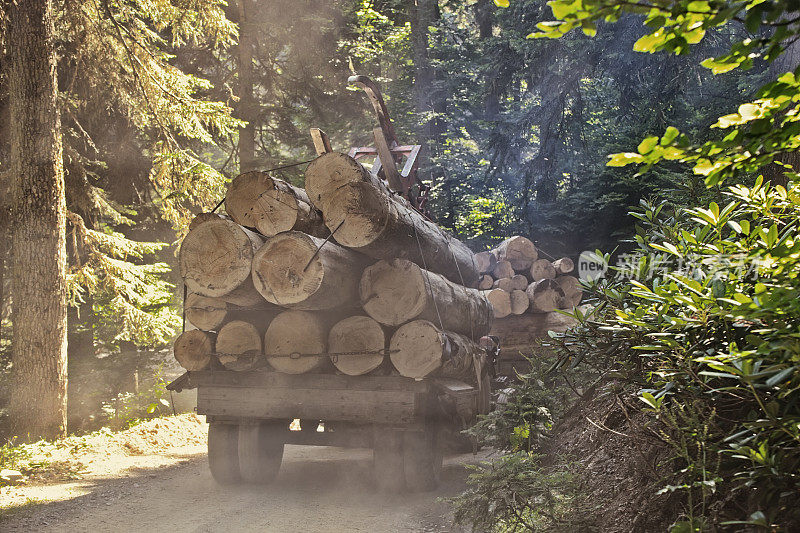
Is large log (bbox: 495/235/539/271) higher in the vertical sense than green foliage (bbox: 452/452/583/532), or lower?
higher

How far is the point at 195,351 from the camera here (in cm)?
610

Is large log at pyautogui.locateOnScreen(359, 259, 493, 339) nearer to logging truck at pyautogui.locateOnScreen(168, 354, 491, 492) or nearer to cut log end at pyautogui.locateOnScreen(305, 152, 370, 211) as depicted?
logging truck at pyautogui.locateOnScreen(168, 354, 491, 492)

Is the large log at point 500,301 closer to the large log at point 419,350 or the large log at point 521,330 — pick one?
the large log at point 521,330

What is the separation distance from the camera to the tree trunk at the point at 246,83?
1441 cm

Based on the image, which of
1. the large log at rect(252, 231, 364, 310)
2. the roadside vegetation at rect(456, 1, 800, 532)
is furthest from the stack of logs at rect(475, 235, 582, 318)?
the roadside vegetation at rect(456, 1, 800, 532)

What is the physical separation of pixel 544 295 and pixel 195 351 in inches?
316

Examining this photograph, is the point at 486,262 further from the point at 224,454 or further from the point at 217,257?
the point at 217,257

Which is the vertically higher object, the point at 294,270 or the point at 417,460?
the point at 294,270

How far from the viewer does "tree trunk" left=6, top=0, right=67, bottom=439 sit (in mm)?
7969

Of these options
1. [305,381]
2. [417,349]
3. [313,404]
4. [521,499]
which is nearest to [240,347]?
[305,381]

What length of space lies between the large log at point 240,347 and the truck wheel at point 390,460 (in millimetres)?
1361

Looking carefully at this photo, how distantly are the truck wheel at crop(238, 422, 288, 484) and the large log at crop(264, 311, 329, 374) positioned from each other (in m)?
0.73

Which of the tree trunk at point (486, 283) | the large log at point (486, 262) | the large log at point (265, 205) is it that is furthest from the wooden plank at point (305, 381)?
the large log at point (486, 262)

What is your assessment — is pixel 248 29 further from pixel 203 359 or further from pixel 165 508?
pixel 165 508
